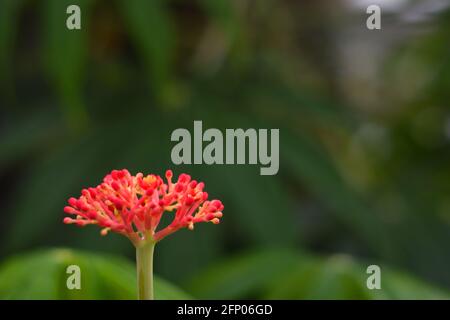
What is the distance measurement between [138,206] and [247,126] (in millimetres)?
483

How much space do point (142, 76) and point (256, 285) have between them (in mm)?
374

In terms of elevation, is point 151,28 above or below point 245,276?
above

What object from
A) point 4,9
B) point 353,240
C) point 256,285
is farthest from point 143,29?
point 353,240

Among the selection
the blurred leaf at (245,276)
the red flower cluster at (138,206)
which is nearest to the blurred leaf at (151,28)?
the blurred leaf at (245,276)

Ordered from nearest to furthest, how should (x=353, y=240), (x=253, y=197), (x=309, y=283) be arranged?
1. (x=309, y=283)
2. (x=253, y=197)
3. (x=353, y=240)

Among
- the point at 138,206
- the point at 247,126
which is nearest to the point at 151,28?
the point at 247,126

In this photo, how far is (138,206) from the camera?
23cm

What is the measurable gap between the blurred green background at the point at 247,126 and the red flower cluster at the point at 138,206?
7.1 inches

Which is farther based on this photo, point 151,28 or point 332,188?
point 332,188

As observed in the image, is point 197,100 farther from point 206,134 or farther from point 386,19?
point 386,19

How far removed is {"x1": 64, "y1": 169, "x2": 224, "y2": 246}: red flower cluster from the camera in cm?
23

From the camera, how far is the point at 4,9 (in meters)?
0.54

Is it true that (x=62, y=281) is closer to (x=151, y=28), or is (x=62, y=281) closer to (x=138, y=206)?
(x=138, y=206)
